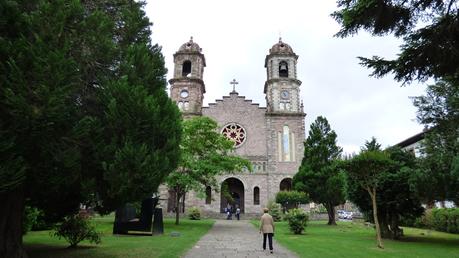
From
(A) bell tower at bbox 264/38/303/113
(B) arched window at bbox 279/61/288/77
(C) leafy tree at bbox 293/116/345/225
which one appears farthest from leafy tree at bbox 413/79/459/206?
(B) arched window at bbox 279/61/288/77

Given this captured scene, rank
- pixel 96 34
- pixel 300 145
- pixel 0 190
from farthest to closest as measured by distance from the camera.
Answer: pixel 300 145
pixel 96 34
pixel 0 190

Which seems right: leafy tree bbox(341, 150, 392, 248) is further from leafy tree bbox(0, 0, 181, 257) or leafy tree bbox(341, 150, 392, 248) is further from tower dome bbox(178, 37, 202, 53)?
tower dome bbox(178, 37, 202, 53)

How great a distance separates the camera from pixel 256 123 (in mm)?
42156

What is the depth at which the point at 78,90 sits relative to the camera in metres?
8.20

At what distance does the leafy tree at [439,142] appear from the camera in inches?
565

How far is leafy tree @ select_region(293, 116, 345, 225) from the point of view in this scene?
27281mm

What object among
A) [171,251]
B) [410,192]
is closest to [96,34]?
[171,251]

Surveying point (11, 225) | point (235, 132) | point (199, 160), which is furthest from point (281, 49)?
point (11, 225)

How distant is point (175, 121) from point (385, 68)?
18.0ft

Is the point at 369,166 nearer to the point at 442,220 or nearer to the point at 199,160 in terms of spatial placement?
the point at 199,160

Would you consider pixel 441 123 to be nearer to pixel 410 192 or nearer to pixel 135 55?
pixel 410 192

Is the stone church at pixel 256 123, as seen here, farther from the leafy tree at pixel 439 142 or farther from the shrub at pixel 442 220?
the leafy tree at pixel 439 142

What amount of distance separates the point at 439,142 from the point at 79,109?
1382 cm

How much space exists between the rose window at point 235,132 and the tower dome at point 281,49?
1018 centimetres
